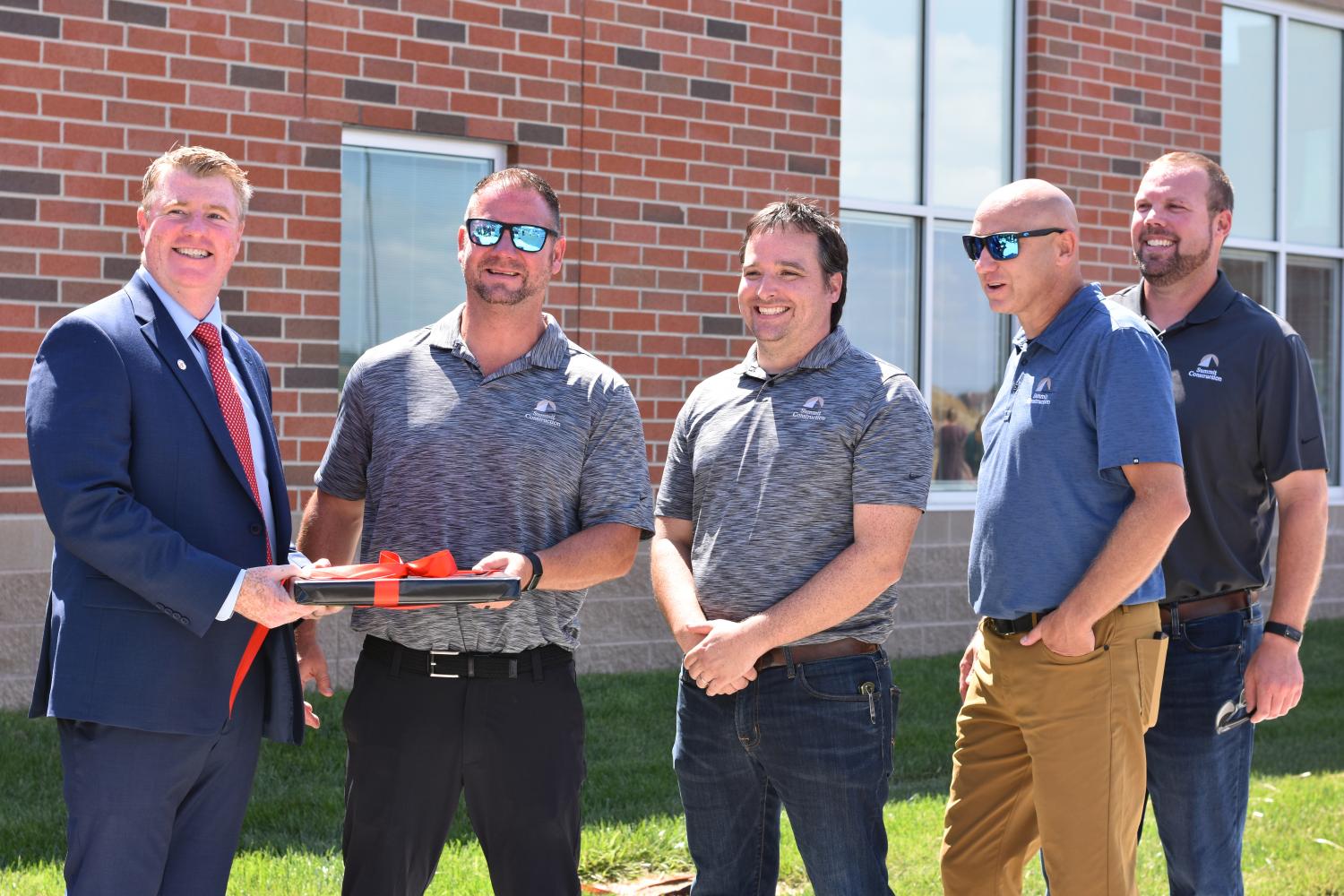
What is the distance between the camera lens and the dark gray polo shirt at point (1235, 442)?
4004 mm

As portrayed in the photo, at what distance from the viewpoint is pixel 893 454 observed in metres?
3.56

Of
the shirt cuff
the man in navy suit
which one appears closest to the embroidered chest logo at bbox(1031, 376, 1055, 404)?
the man in navy suit

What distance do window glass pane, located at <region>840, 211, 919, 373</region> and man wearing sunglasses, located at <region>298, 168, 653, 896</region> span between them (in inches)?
205

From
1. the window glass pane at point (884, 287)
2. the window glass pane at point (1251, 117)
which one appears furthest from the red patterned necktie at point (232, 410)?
the window glass pane at point (1251, 117)

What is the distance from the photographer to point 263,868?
477 centimetres

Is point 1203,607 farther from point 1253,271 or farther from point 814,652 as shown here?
point 1253,271

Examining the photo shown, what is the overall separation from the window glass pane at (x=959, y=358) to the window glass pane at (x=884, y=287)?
16 cm

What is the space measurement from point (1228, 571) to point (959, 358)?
5.34 meters

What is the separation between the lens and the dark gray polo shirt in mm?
4004

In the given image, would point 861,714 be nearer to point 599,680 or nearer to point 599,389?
point 599,389

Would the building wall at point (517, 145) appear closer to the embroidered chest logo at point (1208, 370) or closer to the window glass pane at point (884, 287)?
the window glass pane at point (884, 287)

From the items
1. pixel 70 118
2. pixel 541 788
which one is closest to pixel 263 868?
pixel 541 788

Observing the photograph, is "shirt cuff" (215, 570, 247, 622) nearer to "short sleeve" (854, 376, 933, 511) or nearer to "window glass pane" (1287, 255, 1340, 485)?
"short sleeve" (854, 376, 933, 511)

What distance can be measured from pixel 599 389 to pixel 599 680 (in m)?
3.87
